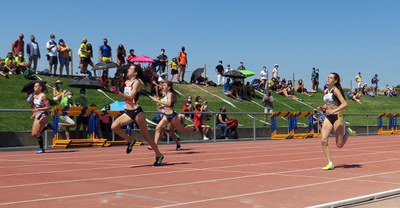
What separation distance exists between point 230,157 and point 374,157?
349 centimetres

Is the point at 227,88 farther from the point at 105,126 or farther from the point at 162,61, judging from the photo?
the point at 105,126

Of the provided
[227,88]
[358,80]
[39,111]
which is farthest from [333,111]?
[358,80]

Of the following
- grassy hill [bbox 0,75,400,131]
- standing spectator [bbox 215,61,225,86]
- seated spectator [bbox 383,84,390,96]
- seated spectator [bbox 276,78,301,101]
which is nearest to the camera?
grassy hill [bbox 0,75,400,131]

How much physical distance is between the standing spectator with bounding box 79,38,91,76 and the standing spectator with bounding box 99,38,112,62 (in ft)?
2.37

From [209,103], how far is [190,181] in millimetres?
23939

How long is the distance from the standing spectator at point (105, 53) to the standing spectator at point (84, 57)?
72 cm

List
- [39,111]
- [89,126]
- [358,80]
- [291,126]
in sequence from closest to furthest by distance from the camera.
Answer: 1. [39,111]
2. [89,126]
3. [291,126]
4. [358,80]

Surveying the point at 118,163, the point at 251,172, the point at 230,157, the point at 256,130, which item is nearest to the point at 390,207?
the point at 251,172

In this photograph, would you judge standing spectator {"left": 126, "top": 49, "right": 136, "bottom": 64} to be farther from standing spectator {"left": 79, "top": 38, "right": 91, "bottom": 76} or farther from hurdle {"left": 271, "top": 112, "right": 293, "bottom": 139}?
hurdle {"left": 271, "top": 112, "right": 293, "bottom": 139}

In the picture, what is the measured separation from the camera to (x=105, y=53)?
30062 mm

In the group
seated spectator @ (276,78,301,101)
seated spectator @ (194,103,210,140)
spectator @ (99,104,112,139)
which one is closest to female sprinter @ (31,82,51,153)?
spectator @ (99,104,112,139)

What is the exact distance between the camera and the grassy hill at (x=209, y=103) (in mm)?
22944

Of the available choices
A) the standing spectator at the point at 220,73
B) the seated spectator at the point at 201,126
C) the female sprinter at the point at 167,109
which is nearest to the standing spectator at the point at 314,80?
the standing spectator at the point at 220,73

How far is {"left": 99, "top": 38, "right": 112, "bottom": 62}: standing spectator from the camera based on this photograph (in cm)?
2991
